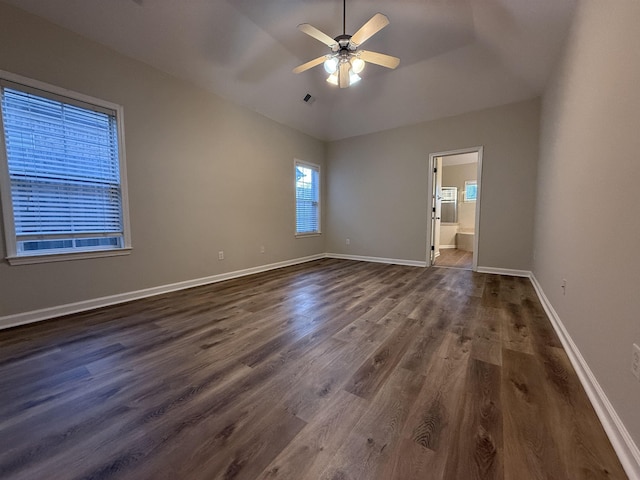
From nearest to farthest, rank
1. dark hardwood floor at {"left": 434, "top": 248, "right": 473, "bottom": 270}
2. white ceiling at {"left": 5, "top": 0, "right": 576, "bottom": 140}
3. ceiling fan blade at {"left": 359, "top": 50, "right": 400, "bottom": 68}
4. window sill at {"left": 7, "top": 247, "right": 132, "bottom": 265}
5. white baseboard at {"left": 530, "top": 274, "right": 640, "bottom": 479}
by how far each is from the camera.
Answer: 1. white baseboard at {"left": 530, "top": 274, "right": 640, "bottom": 479}
2. window sill at {"left": 7, "top": 247, "right": 132, "bottom": 265}
3. white ceiling at {"left": 5, "top": 0, "right": 576, "bottom": 140}
4. ceiling fan blade at {"left": 359, "top": 50, "right": 400, "bottom": 68}
5. dark hardwood floor at {"left": 434, "top": 248, "right": 473, "bottom": 270}

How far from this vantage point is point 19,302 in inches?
93.7

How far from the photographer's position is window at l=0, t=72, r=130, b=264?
233 cm

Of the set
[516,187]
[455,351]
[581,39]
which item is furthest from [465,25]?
[455,351]

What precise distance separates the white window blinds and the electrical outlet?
4090 millimetres

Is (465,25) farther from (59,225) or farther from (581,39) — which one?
(59,225)

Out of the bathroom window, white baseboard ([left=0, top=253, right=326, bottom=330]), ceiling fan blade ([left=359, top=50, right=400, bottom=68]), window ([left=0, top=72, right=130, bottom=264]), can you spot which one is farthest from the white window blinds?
the bathroom window

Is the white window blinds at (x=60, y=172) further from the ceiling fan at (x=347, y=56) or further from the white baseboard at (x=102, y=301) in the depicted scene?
the ceiling fan at (x=347, y=56)

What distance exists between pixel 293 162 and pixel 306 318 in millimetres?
3642

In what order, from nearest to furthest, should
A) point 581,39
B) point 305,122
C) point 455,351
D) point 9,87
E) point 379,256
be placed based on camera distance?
1. point 455,351
2. point 581,39
3. point 9,87
4. point 305,122
5. point 379,256

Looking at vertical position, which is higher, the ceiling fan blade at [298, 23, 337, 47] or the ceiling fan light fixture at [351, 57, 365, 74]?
the ceiling fan blade at [298, 23, 337, 47]

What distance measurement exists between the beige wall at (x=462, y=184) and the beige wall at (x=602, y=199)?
233 inches

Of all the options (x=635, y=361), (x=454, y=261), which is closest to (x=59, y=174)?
(x=635, y=361)

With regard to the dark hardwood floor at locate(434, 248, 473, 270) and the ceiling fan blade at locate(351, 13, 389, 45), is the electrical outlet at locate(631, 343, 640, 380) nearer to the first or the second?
the ceiling fan blade at locate(351, 13, 389, 45)

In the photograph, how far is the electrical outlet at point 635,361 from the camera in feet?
3.38
